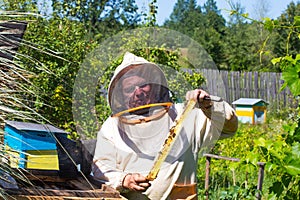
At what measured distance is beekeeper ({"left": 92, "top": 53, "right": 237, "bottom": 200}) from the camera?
7.68 ft

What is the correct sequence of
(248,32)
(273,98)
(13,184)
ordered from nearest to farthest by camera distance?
(13,184) < (273,98) < (248,32)

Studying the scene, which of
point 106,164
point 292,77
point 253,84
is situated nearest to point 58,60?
point 106,164

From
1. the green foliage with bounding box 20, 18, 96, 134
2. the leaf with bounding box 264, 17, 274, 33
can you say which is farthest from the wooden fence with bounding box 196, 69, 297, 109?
the leaf with bounding box 264, 17, 274, 33

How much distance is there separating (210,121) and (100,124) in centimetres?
46

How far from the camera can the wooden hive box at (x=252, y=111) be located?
14453 mm

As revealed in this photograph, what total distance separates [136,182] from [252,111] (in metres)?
12.3

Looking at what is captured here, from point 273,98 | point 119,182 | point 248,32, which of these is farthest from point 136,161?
point 248,32

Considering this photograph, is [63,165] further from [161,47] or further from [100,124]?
[161,47]

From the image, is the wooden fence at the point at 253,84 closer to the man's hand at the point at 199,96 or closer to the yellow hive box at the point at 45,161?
the yellow hive box at the point at 45,161

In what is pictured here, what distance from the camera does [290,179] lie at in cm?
248

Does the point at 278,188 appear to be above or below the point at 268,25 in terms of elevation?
below

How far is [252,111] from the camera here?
1445 centimetres

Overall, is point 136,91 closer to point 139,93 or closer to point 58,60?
point 139,93

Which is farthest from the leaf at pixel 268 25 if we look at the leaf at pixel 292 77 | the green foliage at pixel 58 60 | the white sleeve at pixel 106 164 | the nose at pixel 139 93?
the green foliage at pixel 58 60
